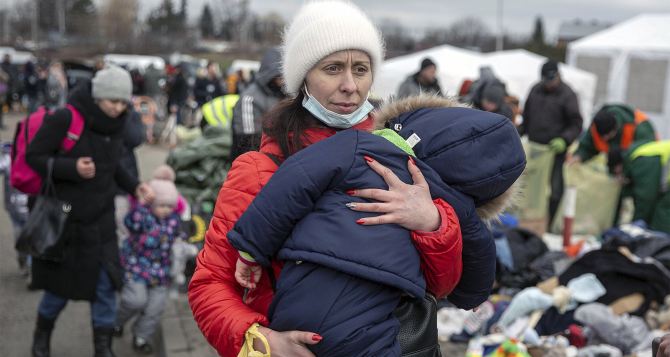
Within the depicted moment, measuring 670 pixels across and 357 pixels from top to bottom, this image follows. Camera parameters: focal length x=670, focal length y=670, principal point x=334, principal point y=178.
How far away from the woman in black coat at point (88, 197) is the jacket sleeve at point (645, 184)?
15.6 ft

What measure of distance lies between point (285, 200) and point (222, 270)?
309 millimetres

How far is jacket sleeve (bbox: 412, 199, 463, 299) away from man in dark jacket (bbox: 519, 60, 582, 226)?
249 inches

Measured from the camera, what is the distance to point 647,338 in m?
4.41

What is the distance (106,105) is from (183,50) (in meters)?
52.5

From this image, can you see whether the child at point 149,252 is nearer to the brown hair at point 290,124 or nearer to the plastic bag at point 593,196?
the brown hair at point 290,124

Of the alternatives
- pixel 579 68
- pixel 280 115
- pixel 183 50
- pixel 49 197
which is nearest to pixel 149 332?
pixel 49 197

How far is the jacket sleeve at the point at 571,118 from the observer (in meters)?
7.61

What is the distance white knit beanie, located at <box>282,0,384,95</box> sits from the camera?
5.96 feet

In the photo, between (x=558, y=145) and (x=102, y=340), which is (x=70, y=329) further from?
(x=558, y=145)

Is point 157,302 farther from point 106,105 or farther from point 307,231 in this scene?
point 307,231

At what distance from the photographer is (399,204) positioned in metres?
1.58

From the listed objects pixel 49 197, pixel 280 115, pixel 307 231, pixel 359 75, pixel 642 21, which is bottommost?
pixel 49 197

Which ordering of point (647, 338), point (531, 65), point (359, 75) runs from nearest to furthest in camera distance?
point (359, 75)
point (647, 338)
point (531, 65)

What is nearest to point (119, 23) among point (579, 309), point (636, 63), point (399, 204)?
point (636, 63)
